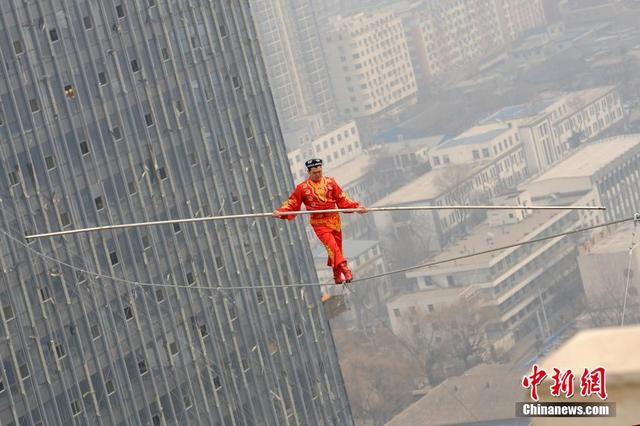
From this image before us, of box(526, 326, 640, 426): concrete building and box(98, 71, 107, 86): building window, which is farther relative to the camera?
box(98, 71, 107, 86): building window

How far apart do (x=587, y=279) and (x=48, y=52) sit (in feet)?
451

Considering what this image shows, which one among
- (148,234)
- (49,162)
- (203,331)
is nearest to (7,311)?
(49,162)

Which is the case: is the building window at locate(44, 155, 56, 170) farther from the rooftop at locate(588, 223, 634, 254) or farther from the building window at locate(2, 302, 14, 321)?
the rooftop at locate(588, 223, 634, 254)

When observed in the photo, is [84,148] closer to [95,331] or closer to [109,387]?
[95,331]

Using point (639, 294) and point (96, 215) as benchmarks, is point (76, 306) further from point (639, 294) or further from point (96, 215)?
point (639, 294)

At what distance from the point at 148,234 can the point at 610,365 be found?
179 feet

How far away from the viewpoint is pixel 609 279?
18375cm

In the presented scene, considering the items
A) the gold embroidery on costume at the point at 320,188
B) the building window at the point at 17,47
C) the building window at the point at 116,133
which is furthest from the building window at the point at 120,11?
the gold embroidery on costume at the point at 320,188

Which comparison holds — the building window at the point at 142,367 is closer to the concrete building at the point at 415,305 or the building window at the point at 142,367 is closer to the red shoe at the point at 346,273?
the red shoe at the point at 346,273

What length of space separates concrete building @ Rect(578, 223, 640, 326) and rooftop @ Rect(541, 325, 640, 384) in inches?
6492

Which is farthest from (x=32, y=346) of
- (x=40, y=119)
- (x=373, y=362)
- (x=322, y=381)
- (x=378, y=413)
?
(x=373, y=362)

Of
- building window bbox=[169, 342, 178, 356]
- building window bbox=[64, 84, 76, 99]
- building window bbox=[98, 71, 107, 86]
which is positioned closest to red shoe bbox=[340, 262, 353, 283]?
building window bbox=[64, 84, 76, 99]

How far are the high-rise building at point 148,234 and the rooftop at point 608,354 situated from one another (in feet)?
151

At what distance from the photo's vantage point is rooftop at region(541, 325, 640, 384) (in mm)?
7281
